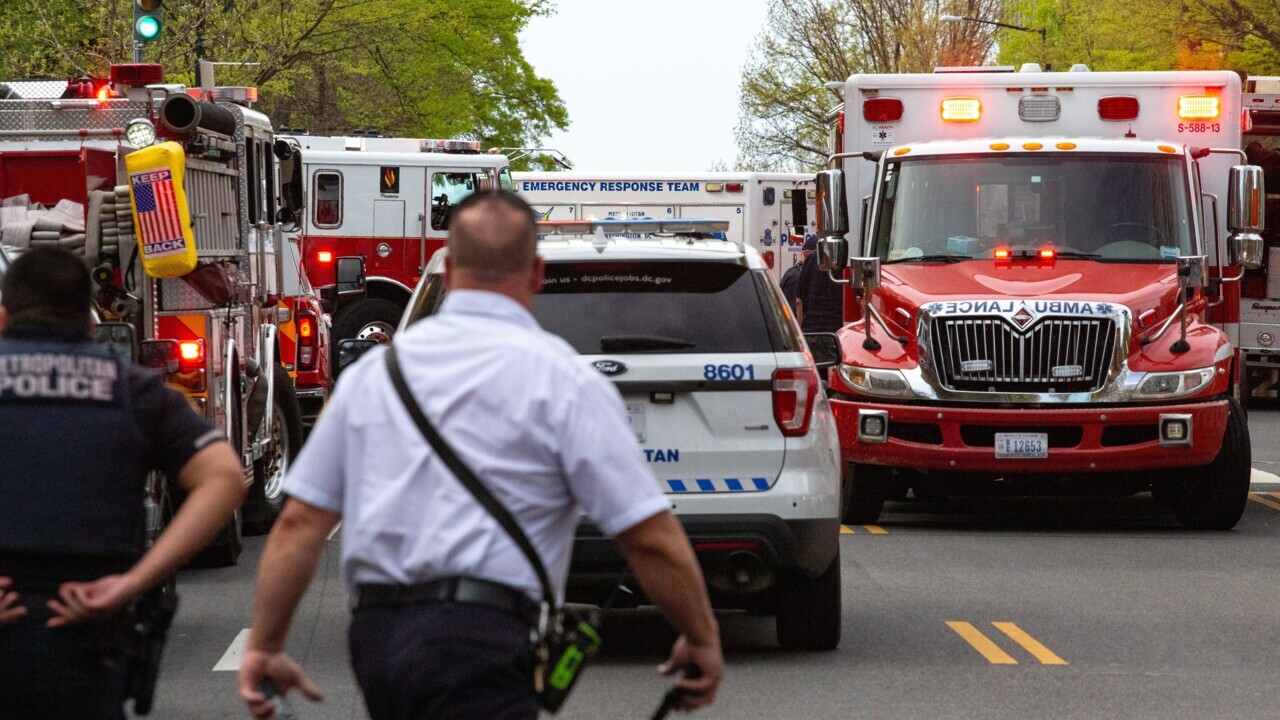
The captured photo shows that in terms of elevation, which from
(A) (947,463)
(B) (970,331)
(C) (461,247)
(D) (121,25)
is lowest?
(A) (947,463)

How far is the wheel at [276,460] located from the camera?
41.4 feet

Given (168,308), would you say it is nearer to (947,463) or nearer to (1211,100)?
(947,463)

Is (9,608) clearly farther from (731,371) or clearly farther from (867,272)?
(867,272)

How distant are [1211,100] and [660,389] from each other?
7751 mm

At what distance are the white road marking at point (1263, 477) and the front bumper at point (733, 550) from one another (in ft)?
29.0

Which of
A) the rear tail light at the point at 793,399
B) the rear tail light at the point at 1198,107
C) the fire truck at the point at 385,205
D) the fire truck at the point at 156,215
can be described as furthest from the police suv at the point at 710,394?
the fire truck at the point at 385,205

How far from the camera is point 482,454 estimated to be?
356cm

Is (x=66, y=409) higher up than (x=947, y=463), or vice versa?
(x=66, y=409)

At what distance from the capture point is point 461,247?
12.2 ft

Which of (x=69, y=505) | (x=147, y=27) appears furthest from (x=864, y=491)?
(x=69, y=505)

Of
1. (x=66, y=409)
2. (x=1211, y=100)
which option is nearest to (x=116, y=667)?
(x=66, y=409)

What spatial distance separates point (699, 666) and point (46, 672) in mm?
1280

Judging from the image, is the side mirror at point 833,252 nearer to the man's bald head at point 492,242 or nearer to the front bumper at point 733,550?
the front bumper at point 733,550

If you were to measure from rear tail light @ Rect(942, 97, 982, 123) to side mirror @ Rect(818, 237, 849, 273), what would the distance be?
1497 millimetres
